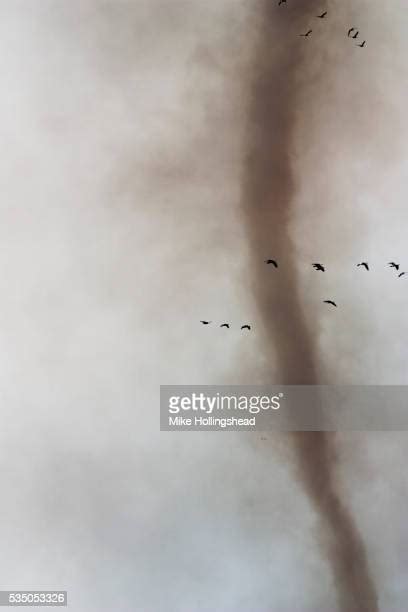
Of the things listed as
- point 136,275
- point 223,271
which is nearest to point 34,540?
point 136,275

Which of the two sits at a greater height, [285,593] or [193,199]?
[193,199]

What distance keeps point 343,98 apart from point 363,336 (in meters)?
5.96

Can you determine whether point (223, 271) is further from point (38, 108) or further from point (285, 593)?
point (285, 593)

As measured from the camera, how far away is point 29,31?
14164 millimetres

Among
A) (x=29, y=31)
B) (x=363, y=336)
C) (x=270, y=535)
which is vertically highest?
(x=29, y=31)

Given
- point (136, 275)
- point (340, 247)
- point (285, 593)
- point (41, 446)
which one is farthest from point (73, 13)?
point (285, 593)
